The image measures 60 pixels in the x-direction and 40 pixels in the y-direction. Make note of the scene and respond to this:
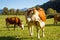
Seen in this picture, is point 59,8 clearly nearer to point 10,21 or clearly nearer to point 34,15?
point 10,21

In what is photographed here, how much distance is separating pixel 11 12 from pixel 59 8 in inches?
1113

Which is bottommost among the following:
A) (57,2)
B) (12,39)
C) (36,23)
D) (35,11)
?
(12,39)

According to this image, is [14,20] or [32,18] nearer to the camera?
[32,18]

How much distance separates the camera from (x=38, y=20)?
10320mm

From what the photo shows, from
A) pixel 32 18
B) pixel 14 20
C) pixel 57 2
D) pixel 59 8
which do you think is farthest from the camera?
pixel 57 2

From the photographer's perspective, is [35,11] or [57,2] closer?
[35,11]

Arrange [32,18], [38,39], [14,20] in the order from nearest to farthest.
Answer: [32,18]
[38,39]
[14,20]

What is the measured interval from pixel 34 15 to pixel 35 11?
393 millimetres

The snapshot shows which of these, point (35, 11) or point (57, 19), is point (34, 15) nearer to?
point (35, 11)

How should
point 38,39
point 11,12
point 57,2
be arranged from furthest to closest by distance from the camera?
point 57,2 → point 11,12 → point 38,39

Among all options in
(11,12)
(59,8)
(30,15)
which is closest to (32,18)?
(30,15)

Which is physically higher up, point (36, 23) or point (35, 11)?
point (35, 11)

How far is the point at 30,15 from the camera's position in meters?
10.3

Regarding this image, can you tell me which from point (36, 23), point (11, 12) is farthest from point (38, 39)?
point (11, 12)
